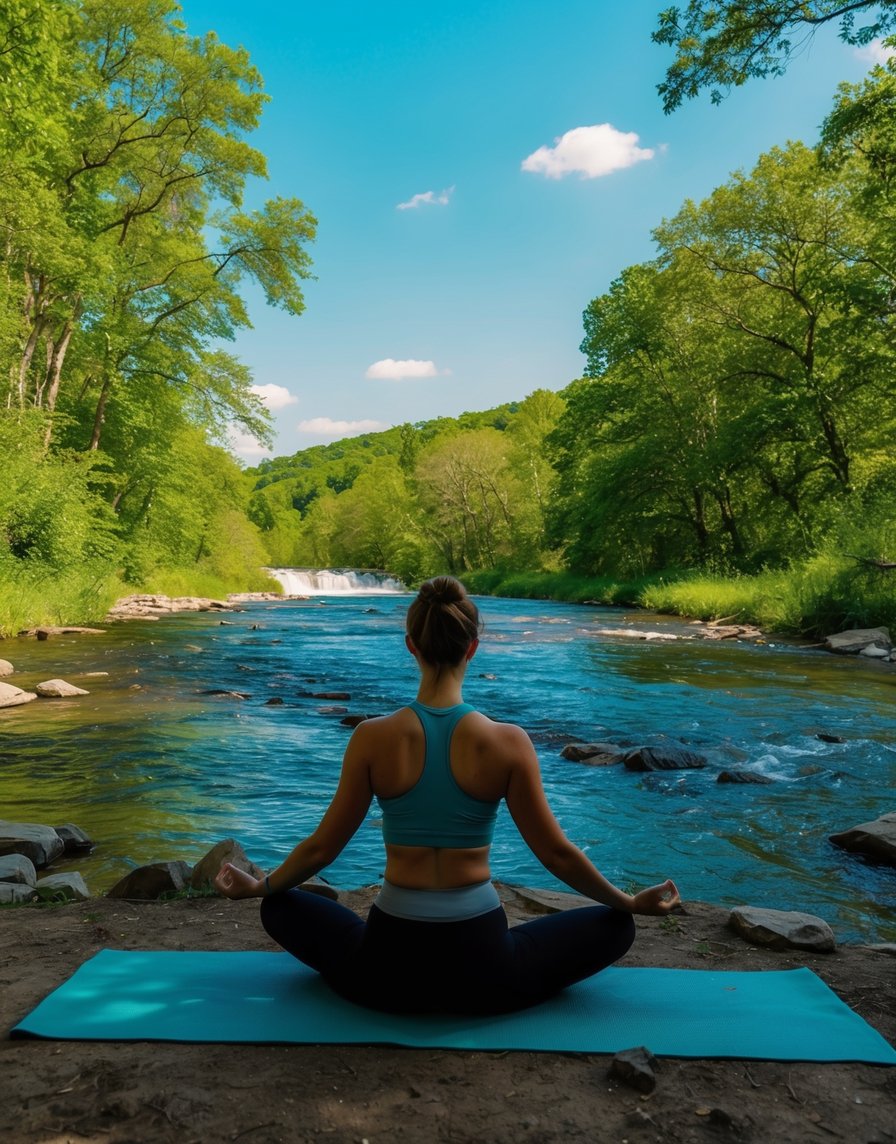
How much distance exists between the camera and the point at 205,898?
14.6 ft

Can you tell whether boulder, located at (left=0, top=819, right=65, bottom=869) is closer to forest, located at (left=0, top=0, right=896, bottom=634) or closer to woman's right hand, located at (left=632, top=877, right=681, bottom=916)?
woman's right hand, located at (left=632, top=877, right=681, bottom=916)

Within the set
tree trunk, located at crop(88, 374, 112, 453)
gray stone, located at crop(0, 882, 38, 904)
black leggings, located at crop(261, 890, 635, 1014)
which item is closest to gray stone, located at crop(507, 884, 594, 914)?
black leggings, located at crop(261, 890, 635, 1014)

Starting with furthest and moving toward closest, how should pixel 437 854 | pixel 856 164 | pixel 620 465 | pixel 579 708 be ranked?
pixel 620 465 → pixel 856 164 → pixel 579 708 → pixel 437 854

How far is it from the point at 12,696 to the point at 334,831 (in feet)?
32.3

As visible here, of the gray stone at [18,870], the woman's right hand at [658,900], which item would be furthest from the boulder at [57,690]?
the woman's right hand at [658,900]

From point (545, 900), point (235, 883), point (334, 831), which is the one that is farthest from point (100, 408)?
point (334, 831)

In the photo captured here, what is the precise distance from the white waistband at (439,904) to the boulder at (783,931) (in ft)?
5.84

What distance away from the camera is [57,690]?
11.8m

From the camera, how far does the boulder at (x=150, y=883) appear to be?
457 cm

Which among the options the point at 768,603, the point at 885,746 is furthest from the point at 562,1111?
the point at 768,603

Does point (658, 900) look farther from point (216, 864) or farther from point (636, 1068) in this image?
point (216, 864)

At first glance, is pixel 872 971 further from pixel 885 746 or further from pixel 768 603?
pixel 768 603

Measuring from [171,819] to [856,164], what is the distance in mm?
22735

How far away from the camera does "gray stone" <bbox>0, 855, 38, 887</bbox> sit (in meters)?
4.86
